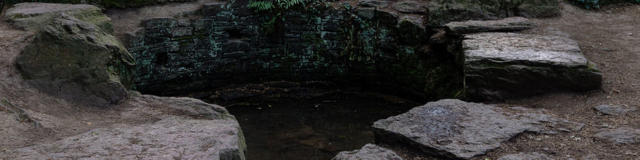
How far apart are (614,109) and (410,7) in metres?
3.38

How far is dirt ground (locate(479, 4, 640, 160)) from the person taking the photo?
149 inches

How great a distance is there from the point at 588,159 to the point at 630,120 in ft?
2.96

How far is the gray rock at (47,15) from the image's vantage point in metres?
5.23

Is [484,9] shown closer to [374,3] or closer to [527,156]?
[374,3]

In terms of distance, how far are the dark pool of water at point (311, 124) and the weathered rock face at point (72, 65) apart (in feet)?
6.28

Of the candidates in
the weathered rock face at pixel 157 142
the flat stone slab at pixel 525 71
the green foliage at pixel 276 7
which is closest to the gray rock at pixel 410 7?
the green foliage at pixel 276 7

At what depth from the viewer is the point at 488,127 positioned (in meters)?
4.13

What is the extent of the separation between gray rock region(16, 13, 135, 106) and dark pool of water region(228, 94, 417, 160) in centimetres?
192

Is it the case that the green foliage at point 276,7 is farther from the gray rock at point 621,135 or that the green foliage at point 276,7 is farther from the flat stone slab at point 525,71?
the gray rock at point 621,135

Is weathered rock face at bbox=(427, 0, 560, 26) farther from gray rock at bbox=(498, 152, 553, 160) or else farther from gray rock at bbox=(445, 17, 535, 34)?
gray rock at bbox=(498, 152, 553, 160)

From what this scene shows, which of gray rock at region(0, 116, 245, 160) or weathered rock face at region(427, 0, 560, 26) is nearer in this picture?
gray rock at region(0, 116, 245, 160)

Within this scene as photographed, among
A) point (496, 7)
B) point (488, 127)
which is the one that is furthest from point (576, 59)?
point (496, 7)

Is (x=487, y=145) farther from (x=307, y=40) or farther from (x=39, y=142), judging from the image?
(x=307, y=40)

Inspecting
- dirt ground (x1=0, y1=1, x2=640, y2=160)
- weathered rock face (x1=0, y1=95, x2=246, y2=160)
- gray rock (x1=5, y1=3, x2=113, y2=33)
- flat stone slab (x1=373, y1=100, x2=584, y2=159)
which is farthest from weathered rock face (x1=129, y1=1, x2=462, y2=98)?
weathered rock face (x1=0, y1=95, x2=246, y2=160)
